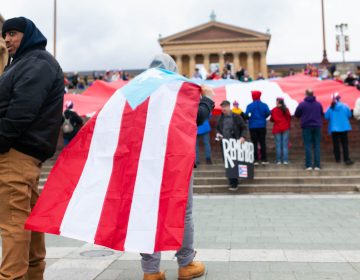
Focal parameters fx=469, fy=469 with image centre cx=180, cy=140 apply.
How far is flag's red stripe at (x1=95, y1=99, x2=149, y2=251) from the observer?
3572 millimetres

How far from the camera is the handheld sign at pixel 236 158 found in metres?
11.3

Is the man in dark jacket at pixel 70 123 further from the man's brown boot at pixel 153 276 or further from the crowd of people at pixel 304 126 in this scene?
the man's brown boot at pixel 153 276

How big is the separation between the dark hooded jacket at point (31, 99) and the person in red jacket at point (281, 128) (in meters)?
9.99

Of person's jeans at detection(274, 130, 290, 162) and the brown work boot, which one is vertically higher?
person's jeans at detection(274, 130, 290, 162)

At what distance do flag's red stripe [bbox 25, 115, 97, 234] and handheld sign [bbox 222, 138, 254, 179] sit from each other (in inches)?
297

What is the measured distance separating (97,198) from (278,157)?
10138mm

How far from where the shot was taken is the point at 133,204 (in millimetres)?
3645

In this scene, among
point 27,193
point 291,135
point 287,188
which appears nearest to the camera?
point 27,193

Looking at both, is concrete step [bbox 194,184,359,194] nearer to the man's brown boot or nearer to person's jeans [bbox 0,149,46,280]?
the man's brown boot

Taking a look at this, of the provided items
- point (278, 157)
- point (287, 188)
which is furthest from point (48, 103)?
point (278, 157)

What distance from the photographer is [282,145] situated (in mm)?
13344

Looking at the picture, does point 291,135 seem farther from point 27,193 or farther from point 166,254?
point 27,193

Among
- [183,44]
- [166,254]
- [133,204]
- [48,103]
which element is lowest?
[166,254]

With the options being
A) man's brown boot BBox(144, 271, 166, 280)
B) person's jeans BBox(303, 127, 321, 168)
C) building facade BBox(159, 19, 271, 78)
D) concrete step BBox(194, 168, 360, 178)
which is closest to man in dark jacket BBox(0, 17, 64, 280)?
man's brown boot BBox(144, 271, 166, 280)
